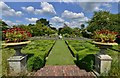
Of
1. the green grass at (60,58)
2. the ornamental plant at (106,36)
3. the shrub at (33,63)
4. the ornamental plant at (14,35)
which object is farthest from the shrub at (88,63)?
the ornamental plant at (14,35)

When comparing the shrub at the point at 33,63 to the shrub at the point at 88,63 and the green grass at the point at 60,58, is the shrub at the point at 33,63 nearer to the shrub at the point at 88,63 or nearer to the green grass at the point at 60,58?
the green grass at the point at 60,58

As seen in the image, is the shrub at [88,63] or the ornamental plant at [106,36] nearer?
the ornamental plant at [106,36]

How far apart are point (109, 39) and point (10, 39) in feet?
10.9

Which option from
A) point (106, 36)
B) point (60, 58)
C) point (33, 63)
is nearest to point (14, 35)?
point (33, 63)

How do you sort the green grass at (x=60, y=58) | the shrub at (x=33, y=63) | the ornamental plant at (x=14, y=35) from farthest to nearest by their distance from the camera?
1. the green grass at (x=60, y=58)
2. the shrub at (x=33, y=63)
3. the ornamental plant at (x=14, y=35)

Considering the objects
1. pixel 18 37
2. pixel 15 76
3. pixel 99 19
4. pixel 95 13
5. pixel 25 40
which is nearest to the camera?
pixel 15 76

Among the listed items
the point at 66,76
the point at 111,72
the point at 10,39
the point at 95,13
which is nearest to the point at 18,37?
the point at 10,39

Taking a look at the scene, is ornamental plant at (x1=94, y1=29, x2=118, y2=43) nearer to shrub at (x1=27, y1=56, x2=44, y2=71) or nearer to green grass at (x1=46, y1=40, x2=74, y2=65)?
shrub at (x1=27, y1=56, x2=44, y2=71)

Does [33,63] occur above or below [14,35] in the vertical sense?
below

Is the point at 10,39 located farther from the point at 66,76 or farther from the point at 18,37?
the point at 66,76

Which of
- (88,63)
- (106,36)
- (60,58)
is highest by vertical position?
(106,36)

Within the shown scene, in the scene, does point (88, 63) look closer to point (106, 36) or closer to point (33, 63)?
point (106, 36)

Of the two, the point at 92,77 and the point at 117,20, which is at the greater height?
the point at 117,20

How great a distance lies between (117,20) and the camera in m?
27.7
